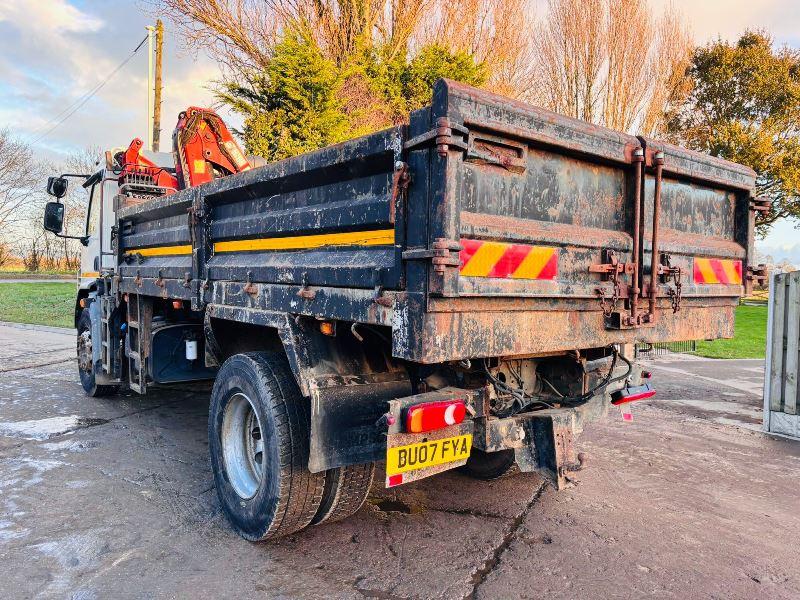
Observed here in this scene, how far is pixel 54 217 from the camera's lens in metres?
6.61

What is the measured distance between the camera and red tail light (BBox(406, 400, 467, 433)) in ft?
8.64

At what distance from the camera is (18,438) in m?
5.27

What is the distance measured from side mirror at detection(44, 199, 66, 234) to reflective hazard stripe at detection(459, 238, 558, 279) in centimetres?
589

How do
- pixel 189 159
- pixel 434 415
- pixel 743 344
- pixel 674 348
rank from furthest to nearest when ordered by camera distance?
pixel 743 344 < pixel 674 348 < pixel 189 159 < pixel 434 415

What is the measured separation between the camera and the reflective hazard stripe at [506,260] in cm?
240

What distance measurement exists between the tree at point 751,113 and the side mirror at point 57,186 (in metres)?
19.9

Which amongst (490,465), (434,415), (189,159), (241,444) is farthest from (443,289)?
(189,159)

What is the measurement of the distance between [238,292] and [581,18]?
19.2m

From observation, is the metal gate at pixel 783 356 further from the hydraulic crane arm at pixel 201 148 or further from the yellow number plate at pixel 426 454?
the hydraulic crane arm at pixel 201 148

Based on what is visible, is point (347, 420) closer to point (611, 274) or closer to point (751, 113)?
point (611, 274)

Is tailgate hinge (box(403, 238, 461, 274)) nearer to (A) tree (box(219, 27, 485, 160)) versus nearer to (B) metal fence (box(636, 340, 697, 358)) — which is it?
(B) metal fence (box(636, 340, 697, 358))

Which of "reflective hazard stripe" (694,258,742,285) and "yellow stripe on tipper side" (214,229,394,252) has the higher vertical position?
"yellow stripe on tipper side" (214,229,394,252)

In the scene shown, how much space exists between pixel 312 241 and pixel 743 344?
39.7ft

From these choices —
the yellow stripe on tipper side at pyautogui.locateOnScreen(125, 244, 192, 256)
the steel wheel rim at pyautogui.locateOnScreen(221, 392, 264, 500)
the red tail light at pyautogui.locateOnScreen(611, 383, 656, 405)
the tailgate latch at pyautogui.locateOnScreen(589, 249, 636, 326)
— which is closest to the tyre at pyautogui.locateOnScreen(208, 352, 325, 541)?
the steel wheel rim at pyautogui.locateOnScreen(221, 392, 264, 500)
